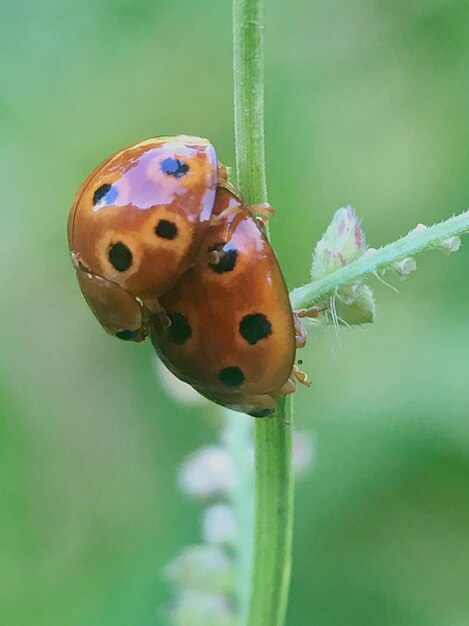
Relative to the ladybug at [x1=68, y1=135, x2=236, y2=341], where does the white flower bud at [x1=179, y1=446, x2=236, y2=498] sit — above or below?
below

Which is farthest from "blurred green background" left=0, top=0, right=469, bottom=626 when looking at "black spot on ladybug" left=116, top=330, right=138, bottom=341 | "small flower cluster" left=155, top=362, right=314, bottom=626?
"black spot on ladybug" left=116, top=330, right=138, bottom=341

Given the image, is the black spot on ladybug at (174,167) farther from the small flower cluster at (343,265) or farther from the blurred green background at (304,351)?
the blurred green background at (304,351)

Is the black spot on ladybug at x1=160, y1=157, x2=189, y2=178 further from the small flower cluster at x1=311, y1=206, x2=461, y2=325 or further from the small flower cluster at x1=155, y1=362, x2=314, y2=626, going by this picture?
the small flower cluster at x1=155, y1=362, x2=314, y2=626

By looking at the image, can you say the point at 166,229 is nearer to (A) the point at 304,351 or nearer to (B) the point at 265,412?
(B) the point at 265,412

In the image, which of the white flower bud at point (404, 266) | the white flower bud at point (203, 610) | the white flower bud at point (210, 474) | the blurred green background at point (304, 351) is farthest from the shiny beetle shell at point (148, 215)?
the blurred green background at point (304, 351)

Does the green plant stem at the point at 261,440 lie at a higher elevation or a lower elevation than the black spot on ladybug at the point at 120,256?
lower

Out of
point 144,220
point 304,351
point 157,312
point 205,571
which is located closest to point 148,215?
point 144,220

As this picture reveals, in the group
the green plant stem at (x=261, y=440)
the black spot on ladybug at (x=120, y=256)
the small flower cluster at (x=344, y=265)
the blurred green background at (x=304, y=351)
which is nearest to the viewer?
the green plant stem at (x=261, y=440)
